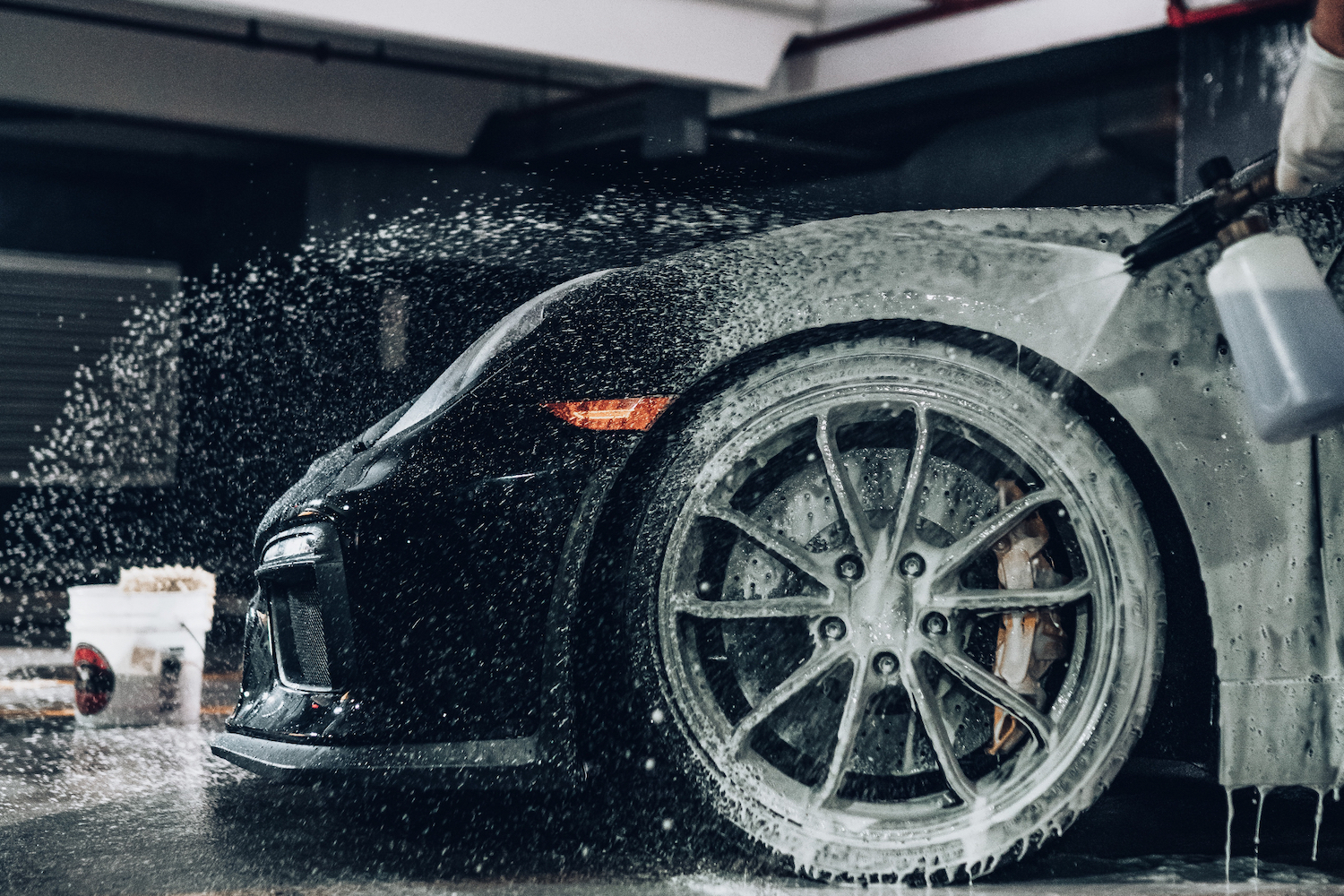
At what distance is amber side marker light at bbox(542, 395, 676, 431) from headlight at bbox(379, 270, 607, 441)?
152mm

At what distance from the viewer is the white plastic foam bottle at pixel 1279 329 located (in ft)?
6.06

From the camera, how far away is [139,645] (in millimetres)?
3777

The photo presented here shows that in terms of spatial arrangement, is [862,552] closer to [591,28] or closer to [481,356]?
[481,356]

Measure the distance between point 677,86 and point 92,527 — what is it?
23.5 feet

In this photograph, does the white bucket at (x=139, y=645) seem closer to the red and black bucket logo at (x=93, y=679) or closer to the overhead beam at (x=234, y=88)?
the red and black bucket logo at (x=93, y=679)

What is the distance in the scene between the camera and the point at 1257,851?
2.32 metres

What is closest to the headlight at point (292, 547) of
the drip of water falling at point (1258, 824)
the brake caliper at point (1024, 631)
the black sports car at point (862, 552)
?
the black sports car at point (862, 552)

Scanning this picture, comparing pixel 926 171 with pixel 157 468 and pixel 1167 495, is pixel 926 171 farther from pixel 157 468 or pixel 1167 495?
pixel 1167 495

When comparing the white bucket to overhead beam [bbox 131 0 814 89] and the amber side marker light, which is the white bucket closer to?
the amber side marker light

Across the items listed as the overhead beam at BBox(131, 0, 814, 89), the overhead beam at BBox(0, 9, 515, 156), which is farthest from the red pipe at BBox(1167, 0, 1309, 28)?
the overhead beam at BBox(0, 9, 515, 156)

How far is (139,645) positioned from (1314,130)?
11.1 ft

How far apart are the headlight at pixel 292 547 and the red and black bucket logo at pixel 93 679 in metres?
1.69

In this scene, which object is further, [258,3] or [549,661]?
[258,3]

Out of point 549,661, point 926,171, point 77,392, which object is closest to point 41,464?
point 77,392
